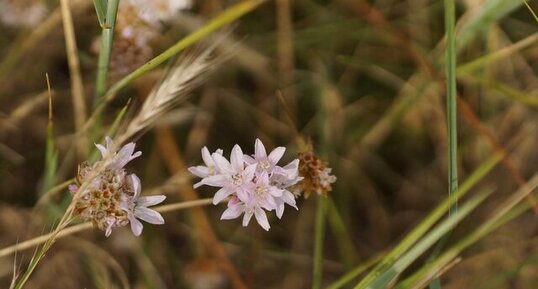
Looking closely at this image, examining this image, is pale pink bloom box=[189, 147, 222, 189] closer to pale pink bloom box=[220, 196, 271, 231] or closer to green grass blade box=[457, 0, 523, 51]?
pale pink bloom box=[220, 196, 271, 231]

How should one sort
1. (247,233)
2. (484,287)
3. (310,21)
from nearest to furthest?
(484,287)
(247,233)
(310,21)

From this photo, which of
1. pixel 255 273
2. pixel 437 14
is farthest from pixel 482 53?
pixel 255 273

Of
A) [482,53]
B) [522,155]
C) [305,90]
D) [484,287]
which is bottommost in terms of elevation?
[484,287]

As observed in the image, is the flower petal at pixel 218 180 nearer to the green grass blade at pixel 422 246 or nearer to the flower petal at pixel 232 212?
the flower petal at pixel 232 212

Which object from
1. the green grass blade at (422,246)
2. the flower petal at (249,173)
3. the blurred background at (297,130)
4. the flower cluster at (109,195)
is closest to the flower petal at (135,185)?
the flower cluster at (109,195)

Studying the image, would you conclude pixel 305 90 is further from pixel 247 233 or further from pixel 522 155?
pixel 522 155

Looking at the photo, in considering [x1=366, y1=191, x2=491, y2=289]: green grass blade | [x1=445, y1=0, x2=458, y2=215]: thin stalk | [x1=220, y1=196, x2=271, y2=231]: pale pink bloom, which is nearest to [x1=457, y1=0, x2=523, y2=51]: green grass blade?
[x1=445, y1=0, x2=458, y2=215]: thin stalk
